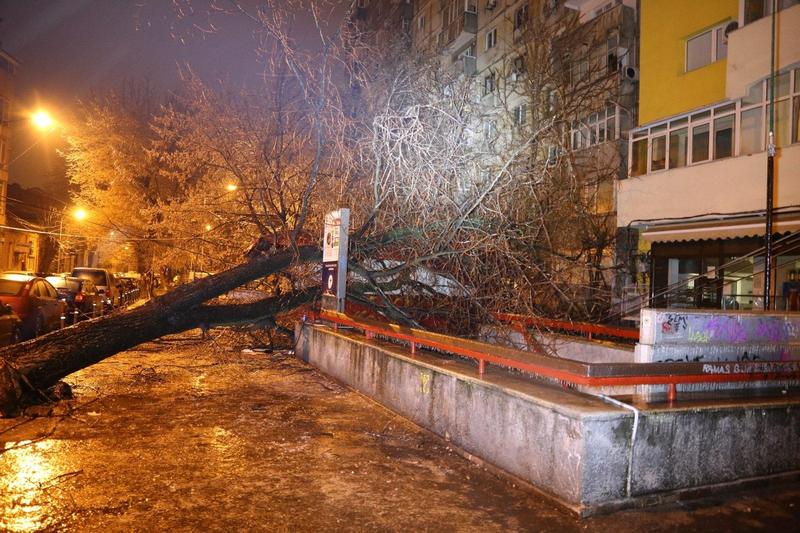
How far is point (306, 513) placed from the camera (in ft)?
13.5

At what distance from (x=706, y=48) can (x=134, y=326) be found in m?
15.9

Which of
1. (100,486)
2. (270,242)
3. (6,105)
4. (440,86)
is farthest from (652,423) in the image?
(6,105)

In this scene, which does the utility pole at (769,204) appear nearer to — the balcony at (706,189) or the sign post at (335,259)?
the balcony at (706,189)

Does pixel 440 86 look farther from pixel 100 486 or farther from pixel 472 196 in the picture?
pixel 100 486

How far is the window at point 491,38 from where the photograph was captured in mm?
30336

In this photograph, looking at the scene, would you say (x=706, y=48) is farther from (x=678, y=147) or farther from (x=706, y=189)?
(x=706, y=189)

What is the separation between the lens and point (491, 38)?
3081cm

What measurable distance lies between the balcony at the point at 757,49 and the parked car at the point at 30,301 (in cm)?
1791

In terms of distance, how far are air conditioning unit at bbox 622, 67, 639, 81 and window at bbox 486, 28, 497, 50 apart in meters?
11.8

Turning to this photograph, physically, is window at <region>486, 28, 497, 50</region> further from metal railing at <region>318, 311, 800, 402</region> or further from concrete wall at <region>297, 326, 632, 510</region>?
metal railing at <region>318, 311, 800, 402</region>

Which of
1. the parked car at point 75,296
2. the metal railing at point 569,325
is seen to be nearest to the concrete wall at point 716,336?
the metal railing at point 569,325

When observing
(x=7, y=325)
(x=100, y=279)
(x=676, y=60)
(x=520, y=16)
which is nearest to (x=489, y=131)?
(x=676, y=60)

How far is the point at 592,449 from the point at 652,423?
2.06 ft

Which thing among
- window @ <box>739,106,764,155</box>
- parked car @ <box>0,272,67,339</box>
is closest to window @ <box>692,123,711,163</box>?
window @ <box>739,106,764,155</box>
